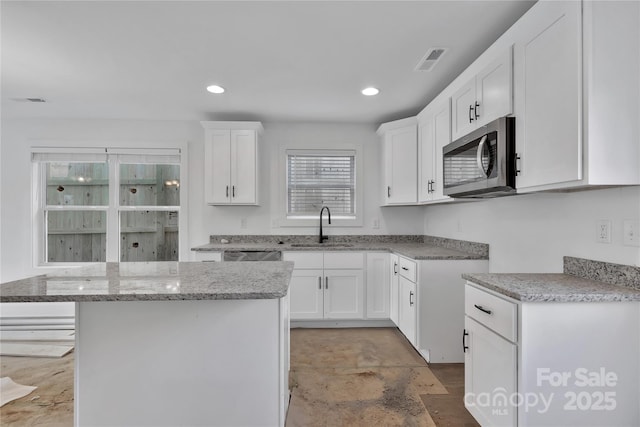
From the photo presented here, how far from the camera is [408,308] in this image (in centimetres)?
288

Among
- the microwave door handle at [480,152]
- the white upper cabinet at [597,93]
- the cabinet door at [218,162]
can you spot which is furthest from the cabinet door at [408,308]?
the cabinet door at [218,162]

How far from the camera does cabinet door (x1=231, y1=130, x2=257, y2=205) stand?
3.60m

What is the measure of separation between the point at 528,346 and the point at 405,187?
2.22 metres

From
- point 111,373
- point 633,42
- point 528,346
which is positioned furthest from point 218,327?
point 633,42

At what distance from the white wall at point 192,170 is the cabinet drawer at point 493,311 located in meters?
2.23

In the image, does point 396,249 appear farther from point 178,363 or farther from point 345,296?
point 178,363

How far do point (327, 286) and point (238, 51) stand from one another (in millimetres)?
2272

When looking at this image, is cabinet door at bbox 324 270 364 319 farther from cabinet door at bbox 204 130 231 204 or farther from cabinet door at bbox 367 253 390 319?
cabinet door at bbox 204 130 231 204

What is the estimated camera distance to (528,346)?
1372mm

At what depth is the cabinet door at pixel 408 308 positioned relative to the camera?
108 inches

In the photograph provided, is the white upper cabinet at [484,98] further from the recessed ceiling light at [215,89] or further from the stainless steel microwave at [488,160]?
the recessed ceiling light at [215,89]

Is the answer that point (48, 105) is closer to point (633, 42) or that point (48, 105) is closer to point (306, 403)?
point (306, 403)

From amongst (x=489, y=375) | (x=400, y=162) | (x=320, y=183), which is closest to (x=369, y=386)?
(x=489, y=375)

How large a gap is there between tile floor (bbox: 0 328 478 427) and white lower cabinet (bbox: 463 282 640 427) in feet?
2.20
